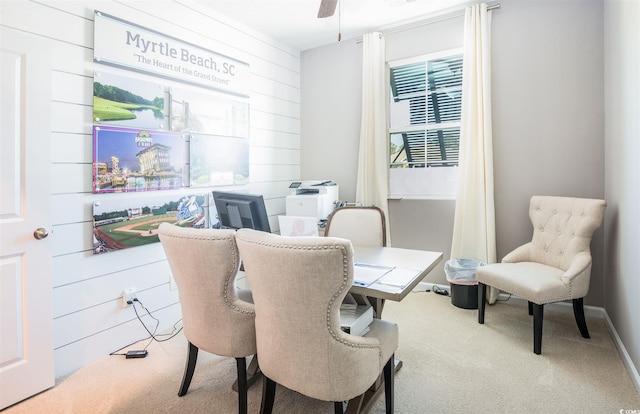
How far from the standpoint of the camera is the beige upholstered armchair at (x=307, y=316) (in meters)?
1.23

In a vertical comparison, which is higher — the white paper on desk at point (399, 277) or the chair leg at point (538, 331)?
the white paper on desk at point (399, 277)

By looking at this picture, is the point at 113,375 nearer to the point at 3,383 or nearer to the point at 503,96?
the point at 3,383

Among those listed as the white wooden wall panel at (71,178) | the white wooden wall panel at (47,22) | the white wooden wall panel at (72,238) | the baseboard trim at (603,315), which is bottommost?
the baseboard trim at (603,315)

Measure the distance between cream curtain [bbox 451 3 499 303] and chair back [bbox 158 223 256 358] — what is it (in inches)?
96.5

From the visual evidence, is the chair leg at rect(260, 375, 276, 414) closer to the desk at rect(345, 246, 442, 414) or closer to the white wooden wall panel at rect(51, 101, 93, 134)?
the desk at rect(345, 246, 442, 414)

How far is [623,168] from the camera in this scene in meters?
2.34

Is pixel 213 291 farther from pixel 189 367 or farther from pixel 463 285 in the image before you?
pixel 463 285

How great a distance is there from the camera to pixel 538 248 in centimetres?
295

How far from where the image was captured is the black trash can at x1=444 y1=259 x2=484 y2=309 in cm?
314

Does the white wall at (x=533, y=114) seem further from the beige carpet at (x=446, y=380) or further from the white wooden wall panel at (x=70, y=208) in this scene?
the white wooden wall panel at (x=70, y=208)

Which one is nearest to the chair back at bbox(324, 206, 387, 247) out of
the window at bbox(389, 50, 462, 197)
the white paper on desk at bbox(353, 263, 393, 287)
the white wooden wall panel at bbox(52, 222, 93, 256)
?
the white paper on desk at bbox(353, 263, 393, 287)

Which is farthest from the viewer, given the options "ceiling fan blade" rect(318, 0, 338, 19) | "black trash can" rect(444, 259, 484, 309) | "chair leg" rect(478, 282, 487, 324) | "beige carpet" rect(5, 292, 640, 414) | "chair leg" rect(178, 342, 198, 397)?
"black trash can" rect(444, 259, 484, 309)

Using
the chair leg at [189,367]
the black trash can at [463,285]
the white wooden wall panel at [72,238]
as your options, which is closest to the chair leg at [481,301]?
the black trash can at [463,285]

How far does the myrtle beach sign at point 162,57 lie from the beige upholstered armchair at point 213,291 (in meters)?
1.57
